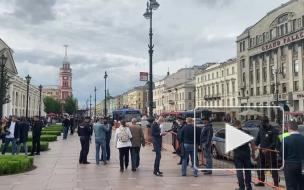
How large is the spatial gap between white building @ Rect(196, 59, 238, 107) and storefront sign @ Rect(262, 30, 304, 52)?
14841 millimetres

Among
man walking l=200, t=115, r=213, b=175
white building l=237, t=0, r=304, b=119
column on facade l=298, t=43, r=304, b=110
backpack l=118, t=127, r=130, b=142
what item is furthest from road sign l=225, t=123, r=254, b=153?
column on facade l=298, t=43, r=304, b=110

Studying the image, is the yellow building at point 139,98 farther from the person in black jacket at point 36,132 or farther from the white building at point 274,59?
the person in black jacket at point 36,132

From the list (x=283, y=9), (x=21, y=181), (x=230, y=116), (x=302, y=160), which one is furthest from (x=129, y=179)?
(x=283, y=9)

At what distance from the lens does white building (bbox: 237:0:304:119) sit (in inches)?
2992

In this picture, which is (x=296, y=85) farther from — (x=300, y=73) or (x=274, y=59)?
(x=274, y=59)

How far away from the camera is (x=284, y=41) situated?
80500 millimetres

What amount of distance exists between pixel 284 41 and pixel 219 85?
31.4 m

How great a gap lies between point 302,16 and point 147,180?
6898 cm

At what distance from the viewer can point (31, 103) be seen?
134 metres

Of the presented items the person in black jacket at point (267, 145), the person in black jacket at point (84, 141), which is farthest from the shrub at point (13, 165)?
the person in black jacket at point (267, 145)

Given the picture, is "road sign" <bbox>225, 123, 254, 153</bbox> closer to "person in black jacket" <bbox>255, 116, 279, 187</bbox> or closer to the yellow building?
"person in black jacket" <bbox>255, 116, 279, 187</bbox>

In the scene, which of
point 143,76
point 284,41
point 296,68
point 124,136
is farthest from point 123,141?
point 284,41

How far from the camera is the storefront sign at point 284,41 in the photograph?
75.6m

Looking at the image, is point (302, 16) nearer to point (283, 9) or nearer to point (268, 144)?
point (283, 9)
